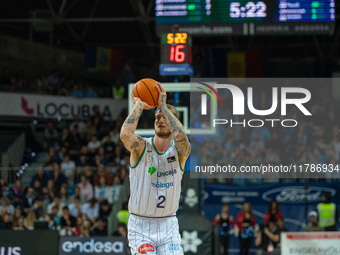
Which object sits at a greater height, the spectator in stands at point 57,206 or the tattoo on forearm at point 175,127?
the tattoo on forearm at point 175,127

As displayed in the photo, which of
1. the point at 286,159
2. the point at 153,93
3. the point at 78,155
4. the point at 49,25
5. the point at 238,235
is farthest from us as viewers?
the point at 49,25

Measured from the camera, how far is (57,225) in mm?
13750

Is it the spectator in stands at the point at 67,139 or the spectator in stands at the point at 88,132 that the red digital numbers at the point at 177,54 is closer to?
the spectator in stands at the point at 67,139

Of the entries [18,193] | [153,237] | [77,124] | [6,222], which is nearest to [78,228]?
[6,222]

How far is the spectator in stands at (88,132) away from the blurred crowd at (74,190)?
0.26 feet

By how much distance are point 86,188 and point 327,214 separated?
21.6 ft

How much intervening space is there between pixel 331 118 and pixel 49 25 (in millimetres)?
10751

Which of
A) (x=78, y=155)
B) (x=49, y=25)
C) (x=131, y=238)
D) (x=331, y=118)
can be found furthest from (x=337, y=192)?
(x=49, y=25)

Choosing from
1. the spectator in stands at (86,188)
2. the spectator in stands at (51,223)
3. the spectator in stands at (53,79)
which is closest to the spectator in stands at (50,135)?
the spectator in stands at (53,79)

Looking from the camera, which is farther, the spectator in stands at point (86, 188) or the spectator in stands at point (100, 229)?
the spectator in stands at point (86, 188)

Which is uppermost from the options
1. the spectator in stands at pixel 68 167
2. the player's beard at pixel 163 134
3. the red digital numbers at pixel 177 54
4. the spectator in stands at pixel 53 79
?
the spectator in stands at pixel 53 79

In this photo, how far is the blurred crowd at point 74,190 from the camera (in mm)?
13367

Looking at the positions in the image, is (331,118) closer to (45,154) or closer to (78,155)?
(78,155)

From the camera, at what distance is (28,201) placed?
14.8m
